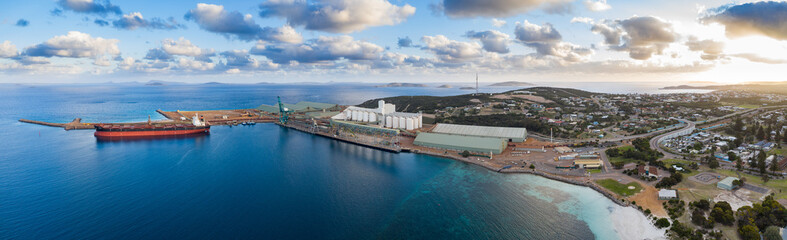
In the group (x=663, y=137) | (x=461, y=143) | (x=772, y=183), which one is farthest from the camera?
(x=663, y=137)

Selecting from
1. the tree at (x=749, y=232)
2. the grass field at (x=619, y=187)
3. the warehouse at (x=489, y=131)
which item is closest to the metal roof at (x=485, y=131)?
the warehouse at (x=489, y=131)

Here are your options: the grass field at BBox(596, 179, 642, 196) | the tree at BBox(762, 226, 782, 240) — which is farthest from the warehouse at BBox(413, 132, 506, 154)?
the tree at BBox(762, 226, 782, 240)

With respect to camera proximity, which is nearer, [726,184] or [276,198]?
[726,184]

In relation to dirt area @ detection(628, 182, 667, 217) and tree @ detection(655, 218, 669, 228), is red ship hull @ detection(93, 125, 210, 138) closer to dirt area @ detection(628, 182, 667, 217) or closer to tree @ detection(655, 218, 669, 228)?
dirt area @ detection(628, 182, 667, 217)

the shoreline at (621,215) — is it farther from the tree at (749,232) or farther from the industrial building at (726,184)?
the industrial building at (726,184)

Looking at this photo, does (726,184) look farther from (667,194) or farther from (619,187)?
(619,187)

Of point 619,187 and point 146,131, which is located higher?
point 146,131

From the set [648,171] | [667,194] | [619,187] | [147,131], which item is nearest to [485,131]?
[648,171]
